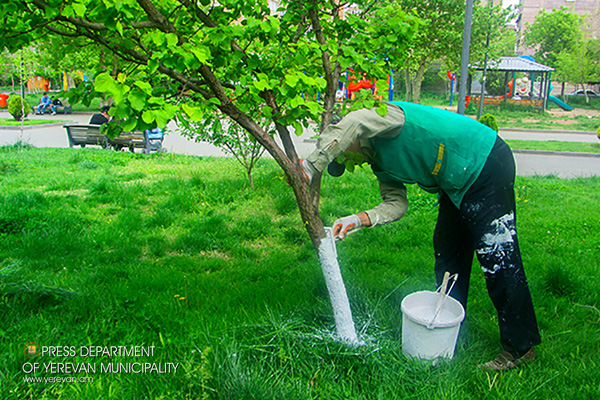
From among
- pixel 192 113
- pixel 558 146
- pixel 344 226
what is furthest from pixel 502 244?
pixel 558 146

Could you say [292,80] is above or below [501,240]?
above

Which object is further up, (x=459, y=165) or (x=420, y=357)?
(x=459, y=165)

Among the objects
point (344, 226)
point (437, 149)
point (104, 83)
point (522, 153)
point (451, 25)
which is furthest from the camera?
point (451, 25)

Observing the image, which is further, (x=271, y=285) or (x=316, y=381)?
(x=271, y=285)

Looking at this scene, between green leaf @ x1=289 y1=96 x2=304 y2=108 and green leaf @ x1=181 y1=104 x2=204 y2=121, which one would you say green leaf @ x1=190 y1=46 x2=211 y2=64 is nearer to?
green leaf @ x1=181 y1=104 x2=204 y2=121

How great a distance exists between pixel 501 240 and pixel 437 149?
1.91 feet

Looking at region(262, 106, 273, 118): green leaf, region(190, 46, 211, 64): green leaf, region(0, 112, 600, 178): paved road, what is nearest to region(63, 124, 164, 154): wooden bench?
region(0, 112, 600, 178): paved road

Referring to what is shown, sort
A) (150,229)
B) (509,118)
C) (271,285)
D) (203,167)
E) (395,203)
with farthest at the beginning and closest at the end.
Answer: (509,118) < (203,167) < (150,229) < (271,285) < (395,203)

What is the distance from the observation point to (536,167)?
10.6m

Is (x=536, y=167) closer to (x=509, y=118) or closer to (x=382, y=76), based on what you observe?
(x=382, y=76)

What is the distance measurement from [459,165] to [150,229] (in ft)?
11.6

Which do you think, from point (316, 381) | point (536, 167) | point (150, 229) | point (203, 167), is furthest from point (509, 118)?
point (316, 381)

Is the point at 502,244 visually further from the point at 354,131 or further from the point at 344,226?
the point at 354,131

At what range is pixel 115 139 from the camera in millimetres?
10664
